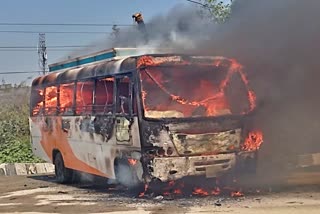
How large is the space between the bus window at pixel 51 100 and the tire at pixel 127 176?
13.3ft

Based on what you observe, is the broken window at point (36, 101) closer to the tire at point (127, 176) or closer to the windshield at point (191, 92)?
the tire at point (127, 176)

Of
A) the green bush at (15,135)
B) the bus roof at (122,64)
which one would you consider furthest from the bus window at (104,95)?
the green bush at (15,135)

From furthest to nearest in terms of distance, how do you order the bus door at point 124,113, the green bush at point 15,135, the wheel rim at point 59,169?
the green bush at point 15,135 → the wheel rim at point 59,169 → the bus door at point 124,113

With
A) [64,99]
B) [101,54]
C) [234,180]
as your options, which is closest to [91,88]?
[101,54]

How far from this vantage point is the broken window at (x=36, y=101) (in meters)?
15.9

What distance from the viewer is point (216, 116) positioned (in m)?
10.4

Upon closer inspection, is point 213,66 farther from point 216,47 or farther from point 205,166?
point 205,166

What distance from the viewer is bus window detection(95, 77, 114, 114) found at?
11.5m

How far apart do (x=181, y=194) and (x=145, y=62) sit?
8.29 ft

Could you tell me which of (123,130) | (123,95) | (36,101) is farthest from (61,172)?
(123,95)

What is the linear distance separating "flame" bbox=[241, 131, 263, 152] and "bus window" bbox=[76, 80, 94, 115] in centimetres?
359

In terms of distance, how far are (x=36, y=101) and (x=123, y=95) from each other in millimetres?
5967

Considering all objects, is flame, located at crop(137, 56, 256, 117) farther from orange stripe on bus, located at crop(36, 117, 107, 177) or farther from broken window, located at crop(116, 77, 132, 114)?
orange stripe on bus, located at crop(36, 117, 107, 177)

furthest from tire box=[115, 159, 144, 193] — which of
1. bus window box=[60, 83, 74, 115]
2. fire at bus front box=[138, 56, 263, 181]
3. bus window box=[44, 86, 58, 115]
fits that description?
bus window box=[44, 86, 58, 115]
